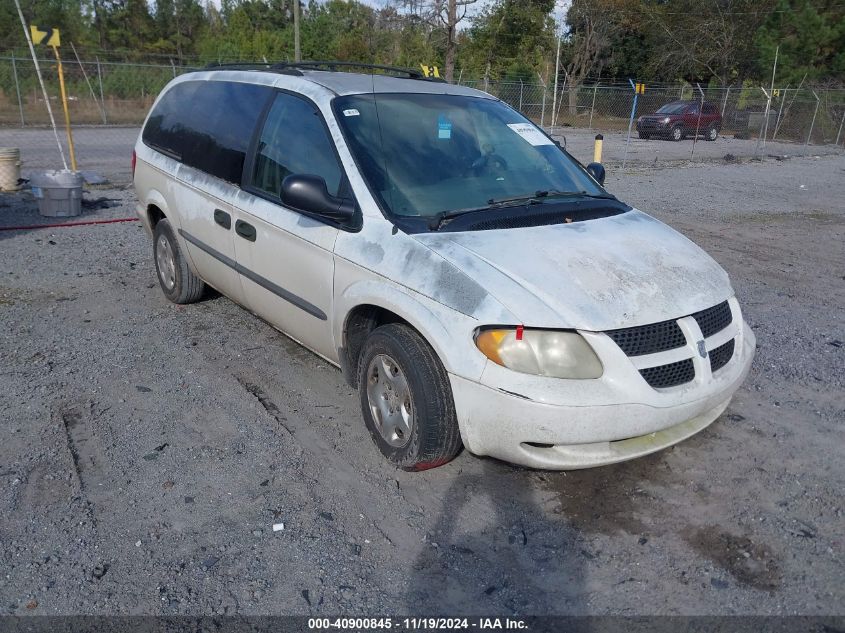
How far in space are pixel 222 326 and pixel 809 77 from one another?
120 feet

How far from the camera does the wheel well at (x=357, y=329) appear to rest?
3666mm

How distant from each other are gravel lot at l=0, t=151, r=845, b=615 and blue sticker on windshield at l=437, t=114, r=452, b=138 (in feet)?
5.61

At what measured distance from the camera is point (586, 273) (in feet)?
10.7

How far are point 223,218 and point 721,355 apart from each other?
10.3ft

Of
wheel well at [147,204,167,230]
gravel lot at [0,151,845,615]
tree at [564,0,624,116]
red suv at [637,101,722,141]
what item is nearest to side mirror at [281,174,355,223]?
gravel lot at [0,151,845,615]

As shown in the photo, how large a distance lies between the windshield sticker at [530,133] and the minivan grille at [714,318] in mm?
1681

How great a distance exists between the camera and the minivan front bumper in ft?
9.69

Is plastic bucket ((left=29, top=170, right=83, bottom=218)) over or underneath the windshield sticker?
underneath

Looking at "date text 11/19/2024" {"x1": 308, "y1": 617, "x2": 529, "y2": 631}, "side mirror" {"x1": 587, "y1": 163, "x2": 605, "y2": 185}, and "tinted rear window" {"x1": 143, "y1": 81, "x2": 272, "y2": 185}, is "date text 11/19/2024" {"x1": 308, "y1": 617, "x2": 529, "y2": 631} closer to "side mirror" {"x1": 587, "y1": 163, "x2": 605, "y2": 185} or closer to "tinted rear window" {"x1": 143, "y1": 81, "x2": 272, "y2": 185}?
"tinted rear window" {"x1": 143, "y1": 81, "x2": 272, "y2": 185}

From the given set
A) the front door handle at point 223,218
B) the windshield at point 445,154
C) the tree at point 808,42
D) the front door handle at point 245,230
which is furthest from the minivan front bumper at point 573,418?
the tree at point 808,42

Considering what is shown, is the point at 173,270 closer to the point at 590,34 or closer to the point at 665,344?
the point at 665,344

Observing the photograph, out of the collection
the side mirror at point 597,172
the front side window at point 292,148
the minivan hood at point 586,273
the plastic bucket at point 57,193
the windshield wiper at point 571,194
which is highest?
the front side window at point 292,148

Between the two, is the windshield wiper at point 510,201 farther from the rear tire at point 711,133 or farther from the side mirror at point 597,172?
the rear tire at point 711,133

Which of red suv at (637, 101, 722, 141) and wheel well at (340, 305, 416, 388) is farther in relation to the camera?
red suv at (637, 101, 722, 141)
